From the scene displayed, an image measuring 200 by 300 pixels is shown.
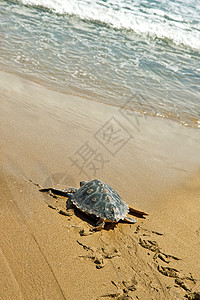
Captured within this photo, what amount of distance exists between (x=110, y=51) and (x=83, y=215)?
291 inches

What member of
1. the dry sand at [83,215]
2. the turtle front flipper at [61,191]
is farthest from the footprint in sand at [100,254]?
the turtle front flipper at [61,191]

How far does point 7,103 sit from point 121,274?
412 centimetres

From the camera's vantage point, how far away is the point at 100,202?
3.63 meters

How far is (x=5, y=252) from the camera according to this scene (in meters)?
2.81

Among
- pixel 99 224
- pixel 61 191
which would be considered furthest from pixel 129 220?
pixel 61 191

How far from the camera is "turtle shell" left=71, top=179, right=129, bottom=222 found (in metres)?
3.53

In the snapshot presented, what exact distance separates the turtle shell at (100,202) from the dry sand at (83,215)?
6.3 inches

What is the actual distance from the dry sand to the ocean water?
93cm

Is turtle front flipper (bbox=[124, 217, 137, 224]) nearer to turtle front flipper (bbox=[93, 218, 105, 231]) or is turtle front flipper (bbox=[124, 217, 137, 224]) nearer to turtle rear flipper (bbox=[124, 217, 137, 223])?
turtle rear flipper (bbox=[124, 217, 137, 223])

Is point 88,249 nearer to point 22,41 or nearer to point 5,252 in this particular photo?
point 5,252

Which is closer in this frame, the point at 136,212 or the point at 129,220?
the point at 129,220

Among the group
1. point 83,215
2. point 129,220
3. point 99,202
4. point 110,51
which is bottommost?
point 83,215

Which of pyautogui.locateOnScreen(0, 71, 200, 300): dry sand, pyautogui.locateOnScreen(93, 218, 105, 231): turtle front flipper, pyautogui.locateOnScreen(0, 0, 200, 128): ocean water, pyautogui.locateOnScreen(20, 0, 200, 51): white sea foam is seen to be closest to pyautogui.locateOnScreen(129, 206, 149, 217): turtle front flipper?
pyautogui.locateOnScreen(0, 71, 200, 300): dry sand

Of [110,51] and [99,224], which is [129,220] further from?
[110,51]
